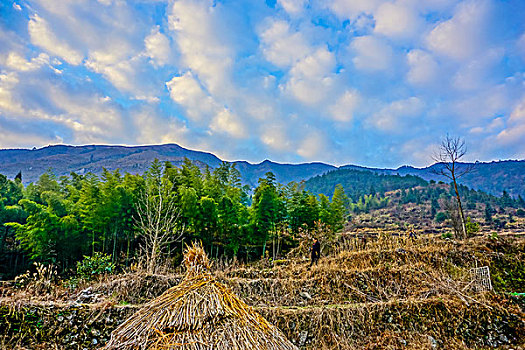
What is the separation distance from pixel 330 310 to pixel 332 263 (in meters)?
3.15

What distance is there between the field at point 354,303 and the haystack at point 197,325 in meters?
5.21

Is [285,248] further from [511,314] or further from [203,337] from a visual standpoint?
[203,337]

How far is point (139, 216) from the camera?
12742 mm

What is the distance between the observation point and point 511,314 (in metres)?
6.76

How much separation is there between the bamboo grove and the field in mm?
3321

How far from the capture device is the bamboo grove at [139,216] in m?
11.8

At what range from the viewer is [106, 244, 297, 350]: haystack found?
6.75 ft

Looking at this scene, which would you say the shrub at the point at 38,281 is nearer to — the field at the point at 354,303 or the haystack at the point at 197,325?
the field at the point at 354,303

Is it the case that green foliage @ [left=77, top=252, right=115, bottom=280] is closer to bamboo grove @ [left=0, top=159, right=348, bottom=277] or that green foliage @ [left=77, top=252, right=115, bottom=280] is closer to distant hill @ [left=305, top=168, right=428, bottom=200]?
bamboo grove @ [left=0, top=159, right=348, bottom=277]

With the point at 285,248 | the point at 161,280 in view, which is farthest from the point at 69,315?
the point at 285,248

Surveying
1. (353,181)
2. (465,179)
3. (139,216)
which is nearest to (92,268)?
(139,216)

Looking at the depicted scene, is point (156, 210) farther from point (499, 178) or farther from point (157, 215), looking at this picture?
point (499, 178)

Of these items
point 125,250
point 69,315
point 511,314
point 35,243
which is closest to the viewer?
point 69,315

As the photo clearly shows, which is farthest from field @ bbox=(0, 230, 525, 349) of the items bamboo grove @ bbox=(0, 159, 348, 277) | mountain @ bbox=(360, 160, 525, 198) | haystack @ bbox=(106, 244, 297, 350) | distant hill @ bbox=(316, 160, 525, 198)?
mountain @ bbox=(360, 160, 525, 198)
